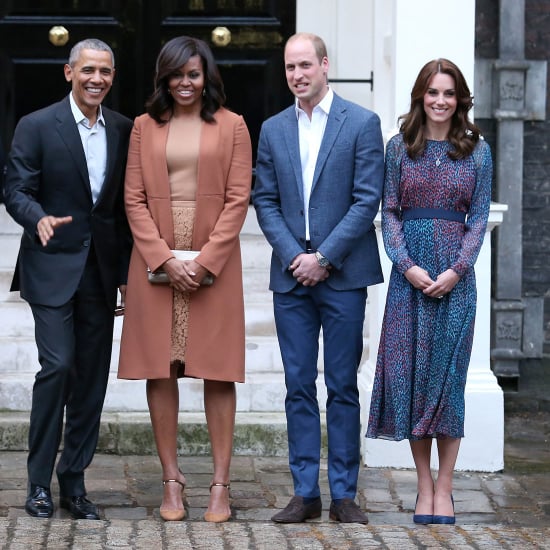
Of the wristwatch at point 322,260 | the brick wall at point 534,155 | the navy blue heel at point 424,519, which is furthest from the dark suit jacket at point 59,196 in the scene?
the brick wall at point 534,155

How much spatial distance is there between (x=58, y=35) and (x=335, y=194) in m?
2.96

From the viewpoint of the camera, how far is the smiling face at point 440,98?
5.62 metres

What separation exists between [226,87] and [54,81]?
3.16ft

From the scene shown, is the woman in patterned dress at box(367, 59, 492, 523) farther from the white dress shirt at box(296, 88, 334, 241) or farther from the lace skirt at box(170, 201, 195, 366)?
the lace skirt at box(170, 201, 195, 366)

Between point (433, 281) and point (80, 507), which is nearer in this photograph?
point (433, 281)

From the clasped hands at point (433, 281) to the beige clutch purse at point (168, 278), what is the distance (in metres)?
0.78

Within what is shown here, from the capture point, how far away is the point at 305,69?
5.63 metres

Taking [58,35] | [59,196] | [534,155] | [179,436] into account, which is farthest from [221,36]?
[59,196]

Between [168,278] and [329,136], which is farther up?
[329,136]

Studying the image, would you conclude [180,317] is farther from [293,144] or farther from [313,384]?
[293,144]

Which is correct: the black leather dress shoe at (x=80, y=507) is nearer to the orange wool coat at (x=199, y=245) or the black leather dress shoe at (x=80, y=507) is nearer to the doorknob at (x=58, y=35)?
the orange wool coat at (x=199, y=245)

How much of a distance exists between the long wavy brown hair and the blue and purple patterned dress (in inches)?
1.3

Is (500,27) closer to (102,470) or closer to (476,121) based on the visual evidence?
(476,121)

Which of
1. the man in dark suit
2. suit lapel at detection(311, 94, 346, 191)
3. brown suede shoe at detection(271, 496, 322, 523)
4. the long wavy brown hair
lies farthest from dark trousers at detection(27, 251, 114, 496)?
the long wavy brown hair
